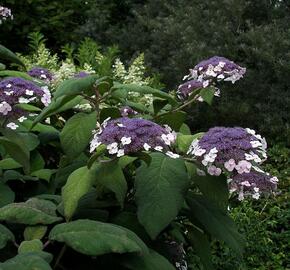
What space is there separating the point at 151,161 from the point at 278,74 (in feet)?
15.2

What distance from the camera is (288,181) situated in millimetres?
5172

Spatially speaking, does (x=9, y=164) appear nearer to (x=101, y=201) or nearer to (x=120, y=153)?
(x=101, y=201)

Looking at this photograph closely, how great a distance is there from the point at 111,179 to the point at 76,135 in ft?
0.83

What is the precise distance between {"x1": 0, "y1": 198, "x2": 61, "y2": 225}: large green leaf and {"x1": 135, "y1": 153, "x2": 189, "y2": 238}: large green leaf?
9.2 inches

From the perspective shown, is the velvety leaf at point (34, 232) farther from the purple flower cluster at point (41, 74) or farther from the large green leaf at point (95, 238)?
the purple flower cluster at point (41, 74)

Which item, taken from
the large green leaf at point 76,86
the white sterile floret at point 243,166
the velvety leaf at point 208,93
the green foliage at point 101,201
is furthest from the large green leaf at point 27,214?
the velvety leaf at point 208,93

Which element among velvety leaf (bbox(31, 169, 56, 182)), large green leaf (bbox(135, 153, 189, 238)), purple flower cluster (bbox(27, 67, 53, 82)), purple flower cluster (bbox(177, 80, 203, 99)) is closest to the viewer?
large green leaf (bbox(135, 153, 189, 238))

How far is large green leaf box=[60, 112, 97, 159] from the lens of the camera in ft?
6.43

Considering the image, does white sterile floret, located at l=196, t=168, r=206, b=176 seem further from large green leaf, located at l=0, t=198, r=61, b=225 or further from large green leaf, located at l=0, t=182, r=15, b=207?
large green leaf, located at l=0, t=182, r=15, b=207

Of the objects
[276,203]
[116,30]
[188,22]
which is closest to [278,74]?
[188,22]

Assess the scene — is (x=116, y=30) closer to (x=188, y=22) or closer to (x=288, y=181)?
(x=188, y=22)

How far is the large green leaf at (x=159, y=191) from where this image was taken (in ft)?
5.65

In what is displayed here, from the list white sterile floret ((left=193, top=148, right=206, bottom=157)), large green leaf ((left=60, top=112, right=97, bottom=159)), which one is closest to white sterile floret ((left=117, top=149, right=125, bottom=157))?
white sterile floret ((left=193, top=148, right=206, bottom=157))

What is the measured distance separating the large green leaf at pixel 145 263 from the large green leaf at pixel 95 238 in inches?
1.5
